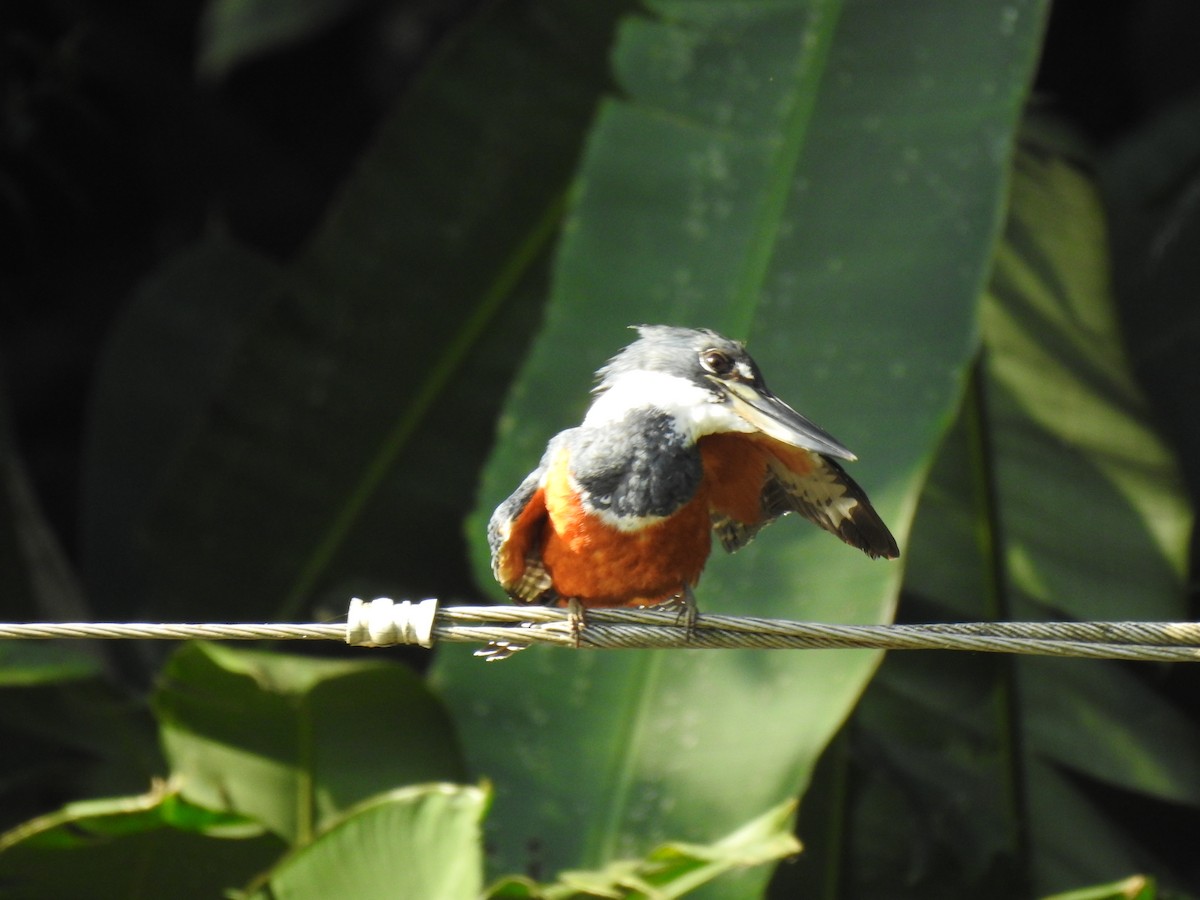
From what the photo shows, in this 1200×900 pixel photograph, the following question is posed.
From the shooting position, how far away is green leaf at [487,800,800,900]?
7.79 ft

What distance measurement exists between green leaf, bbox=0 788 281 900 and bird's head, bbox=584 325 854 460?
1167mm

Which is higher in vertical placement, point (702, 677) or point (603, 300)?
point (603, 300)

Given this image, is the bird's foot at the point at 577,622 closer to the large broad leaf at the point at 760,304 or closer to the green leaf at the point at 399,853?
the green leaf at the point at 399,853

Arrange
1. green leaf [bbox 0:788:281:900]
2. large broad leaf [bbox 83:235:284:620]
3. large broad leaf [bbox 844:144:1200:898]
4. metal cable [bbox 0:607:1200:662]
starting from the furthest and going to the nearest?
large broad leaf [bbox 83:235:284:620], large broad leaf [bbox 844:144:1200:898], green leaf [bbox 0:788:281:900], metal cable [bbox 0:607:1200:662]

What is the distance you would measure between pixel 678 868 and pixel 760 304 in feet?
4.05

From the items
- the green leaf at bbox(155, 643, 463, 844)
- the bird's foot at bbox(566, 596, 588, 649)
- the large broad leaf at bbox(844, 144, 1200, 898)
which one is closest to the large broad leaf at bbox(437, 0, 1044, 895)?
the green leaf at bbox(155, 643, 463, 844)

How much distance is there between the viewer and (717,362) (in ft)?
7.04

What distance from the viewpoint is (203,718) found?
2.99 meters

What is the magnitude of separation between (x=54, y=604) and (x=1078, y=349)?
3.02 metres

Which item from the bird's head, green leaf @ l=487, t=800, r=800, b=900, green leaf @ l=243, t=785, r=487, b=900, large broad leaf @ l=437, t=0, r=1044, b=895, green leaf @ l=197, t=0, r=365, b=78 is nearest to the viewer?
the bird's head

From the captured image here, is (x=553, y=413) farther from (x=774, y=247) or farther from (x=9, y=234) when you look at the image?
(x=9, y=234)

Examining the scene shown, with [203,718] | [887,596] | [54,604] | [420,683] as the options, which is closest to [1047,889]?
[887,596]

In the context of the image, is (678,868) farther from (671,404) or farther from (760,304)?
(760,304)

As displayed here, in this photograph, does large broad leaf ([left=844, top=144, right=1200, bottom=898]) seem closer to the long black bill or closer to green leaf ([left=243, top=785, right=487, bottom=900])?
green leaf ([left=243, top=785, right=487, bottom=900])
